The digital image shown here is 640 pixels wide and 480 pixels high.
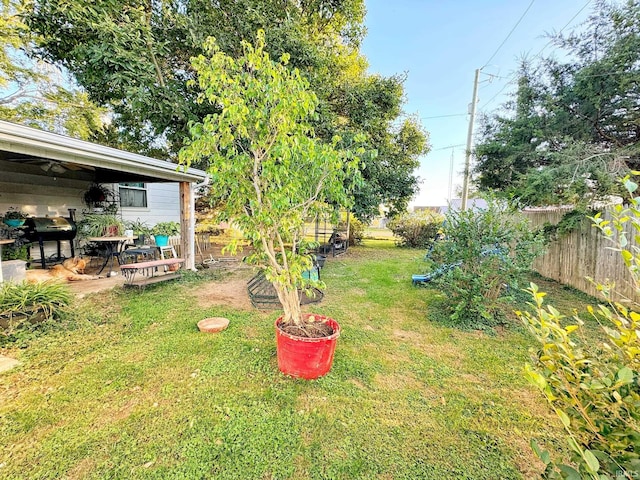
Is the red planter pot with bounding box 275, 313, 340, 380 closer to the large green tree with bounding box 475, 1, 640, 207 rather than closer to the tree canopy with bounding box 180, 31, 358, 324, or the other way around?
the tree canopy with bounding box 180, 31, 358, 324

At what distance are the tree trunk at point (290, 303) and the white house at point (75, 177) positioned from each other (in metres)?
2.54

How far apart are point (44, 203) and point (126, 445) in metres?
7.54

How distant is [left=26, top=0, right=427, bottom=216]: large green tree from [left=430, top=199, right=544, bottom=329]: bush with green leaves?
2760 mm

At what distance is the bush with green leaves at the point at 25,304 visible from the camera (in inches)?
130

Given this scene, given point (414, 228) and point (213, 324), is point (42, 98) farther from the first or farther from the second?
point (414, 228)

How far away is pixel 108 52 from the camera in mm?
6324

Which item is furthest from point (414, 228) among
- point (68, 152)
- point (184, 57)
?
point (68, 152)

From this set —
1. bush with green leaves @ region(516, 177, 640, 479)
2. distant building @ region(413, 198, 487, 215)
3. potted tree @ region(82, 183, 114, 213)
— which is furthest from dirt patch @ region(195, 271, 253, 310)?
potted tree @ region(82, 183, 114, 213)

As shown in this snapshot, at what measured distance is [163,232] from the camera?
7.68 m

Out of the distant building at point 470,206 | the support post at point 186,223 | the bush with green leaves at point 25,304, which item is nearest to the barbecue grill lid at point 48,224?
the support post at point 186,223

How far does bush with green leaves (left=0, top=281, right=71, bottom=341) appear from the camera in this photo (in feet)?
10.8

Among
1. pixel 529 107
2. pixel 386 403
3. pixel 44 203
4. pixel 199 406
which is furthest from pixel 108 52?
pixel 529 107

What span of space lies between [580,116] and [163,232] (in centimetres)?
960

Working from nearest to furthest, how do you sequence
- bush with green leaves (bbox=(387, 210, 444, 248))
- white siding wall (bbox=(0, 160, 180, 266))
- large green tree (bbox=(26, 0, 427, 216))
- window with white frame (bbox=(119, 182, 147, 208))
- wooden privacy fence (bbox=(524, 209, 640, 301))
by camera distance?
wooden privacy fence (bbox=(524, 209, 640, 301)) < white siding wall (bbox=(0, 160, 180, 266)) < large green tree (bbox=(26, 0, 427, 216)) < window with white frame (bbox=(119, 182, 147, 208)) < bush with green leaves (bbox=(387, 210, 444, 248))
